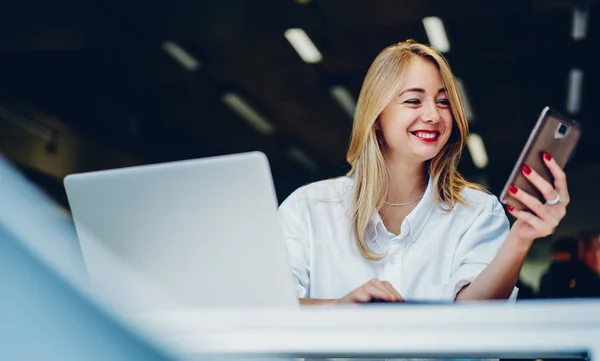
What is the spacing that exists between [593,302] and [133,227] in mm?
607

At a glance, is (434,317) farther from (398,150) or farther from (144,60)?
(144,60)

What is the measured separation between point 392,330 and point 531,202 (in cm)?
60

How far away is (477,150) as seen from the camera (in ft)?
29.6

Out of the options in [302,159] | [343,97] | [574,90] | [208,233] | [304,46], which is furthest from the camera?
[302,159]

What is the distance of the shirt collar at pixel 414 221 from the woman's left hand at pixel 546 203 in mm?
383

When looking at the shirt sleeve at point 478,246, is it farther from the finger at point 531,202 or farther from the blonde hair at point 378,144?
the finger at point 531,202

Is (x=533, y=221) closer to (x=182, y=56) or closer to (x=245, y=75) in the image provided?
(x=182, y=56)

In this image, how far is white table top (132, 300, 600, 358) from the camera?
643mm

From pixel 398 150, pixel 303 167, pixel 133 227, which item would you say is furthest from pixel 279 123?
pixel 133 227

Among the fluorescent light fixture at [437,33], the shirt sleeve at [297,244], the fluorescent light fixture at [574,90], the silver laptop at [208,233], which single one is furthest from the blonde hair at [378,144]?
the fluorescent light fixture at [574,90]

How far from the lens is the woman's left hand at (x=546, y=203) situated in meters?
1.17

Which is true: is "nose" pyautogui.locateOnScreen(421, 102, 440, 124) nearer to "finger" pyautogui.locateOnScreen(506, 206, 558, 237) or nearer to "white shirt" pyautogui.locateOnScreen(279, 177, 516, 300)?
"white shirt" pyautogui.locateOnScreen(279, 177, 516, 300)

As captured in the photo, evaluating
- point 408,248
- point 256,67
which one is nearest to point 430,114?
point 408,248

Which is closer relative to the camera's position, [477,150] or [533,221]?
[533,221]
